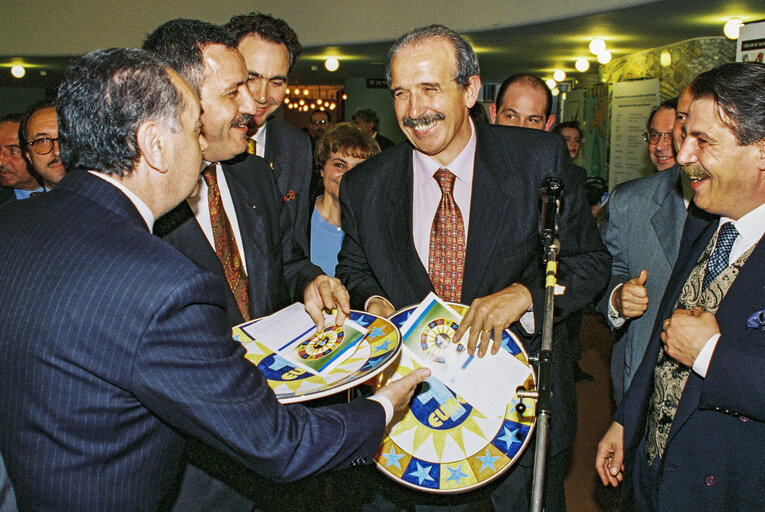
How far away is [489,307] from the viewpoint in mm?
1646

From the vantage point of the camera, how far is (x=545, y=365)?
1261 mm

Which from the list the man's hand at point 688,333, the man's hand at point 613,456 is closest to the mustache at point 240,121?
the man's hand at point 688,333

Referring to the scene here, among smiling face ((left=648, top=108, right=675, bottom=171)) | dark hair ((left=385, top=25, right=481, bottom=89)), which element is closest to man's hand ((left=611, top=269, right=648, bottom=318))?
dark hair ((left=385, top=25, right=481, bottom=89))

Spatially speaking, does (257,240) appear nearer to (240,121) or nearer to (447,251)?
(240,121)

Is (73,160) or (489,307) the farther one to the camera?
(489,307)

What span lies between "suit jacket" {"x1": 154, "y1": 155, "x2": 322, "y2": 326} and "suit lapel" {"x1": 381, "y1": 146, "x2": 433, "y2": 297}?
0.35 metres

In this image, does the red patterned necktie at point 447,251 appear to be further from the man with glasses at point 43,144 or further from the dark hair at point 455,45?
the man with glasses at point 43,144

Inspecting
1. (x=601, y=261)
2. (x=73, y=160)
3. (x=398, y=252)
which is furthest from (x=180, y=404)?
(x=601, y=261)

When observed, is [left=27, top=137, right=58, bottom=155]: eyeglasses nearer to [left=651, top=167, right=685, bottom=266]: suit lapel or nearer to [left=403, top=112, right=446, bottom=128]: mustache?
[left=403, top=112, right=446, bottom=128]: mustache

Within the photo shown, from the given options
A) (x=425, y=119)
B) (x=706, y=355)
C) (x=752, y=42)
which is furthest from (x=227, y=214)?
(x=752, y=42)

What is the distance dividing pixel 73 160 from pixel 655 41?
338 inches

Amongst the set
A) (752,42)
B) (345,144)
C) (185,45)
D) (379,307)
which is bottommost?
(379,307)

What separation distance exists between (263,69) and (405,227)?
50.0 inches

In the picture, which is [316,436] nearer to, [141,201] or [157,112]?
[141,201]
